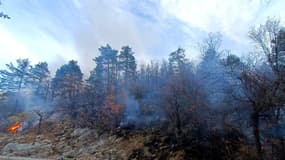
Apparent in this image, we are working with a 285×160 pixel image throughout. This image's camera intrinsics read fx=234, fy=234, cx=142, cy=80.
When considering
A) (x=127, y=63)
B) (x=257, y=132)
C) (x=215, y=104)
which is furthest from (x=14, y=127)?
(x=257, y=132)

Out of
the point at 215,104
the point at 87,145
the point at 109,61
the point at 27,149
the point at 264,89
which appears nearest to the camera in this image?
the point at 264,89

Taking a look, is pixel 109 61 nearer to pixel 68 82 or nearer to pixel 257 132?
pixel 68 82

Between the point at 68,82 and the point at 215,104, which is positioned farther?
the point at 68,82

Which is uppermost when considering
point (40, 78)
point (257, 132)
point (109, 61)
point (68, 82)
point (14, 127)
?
point (109, 61)

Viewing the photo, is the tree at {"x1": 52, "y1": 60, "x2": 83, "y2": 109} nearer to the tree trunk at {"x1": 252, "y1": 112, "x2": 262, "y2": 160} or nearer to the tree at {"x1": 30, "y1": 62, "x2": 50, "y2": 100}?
the tree at {"x1": 30, "y1": 62, "x2": 50, "y2": 100}

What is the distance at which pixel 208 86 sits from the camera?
808 inches

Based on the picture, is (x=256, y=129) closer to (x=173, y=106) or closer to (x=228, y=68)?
(x=228, y=68)

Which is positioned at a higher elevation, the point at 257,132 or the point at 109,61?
the point at 109,61

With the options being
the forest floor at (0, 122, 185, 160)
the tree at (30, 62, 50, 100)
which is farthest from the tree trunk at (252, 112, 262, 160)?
the tree at (30, 62, 50, 100)

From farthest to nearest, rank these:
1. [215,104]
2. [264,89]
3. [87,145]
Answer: [87,145] → [215,104] → [264,89]

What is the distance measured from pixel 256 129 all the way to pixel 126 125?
13568 mm

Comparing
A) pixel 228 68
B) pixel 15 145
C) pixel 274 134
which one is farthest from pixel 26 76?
pixel 274 134

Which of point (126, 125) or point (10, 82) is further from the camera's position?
point (10, 82)

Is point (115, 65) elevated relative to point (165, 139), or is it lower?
elevated
